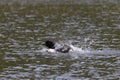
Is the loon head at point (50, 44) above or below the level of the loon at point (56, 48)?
above

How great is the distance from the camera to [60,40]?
32.3 meters

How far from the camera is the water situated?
2203 cm

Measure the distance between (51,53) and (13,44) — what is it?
3.83 metres

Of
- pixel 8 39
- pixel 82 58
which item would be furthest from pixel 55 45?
pixel 8 39

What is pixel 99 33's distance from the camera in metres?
35.2

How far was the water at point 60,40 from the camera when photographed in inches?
867

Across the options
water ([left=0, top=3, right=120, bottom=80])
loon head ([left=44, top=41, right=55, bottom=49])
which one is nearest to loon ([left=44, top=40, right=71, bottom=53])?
loon head ([left=44, top=41, right=55, bottom=49])

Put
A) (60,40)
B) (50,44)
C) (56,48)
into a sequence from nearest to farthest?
(56,48) → (50,44) → (60,40)

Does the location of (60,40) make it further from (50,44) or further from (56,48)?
(56,48)

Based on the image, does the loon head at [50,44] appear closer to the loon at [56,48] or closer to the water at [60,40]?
the loon at [56,48]

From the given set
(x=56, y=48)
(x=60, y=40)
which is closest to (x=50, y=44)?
(x=56, y=48)

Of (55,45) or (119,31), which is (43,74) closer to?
(55,45)

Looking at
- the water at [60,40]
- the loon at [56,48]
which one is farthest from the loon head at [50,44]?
the water at [60,40]

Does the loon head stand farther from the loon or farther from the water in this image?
the water
